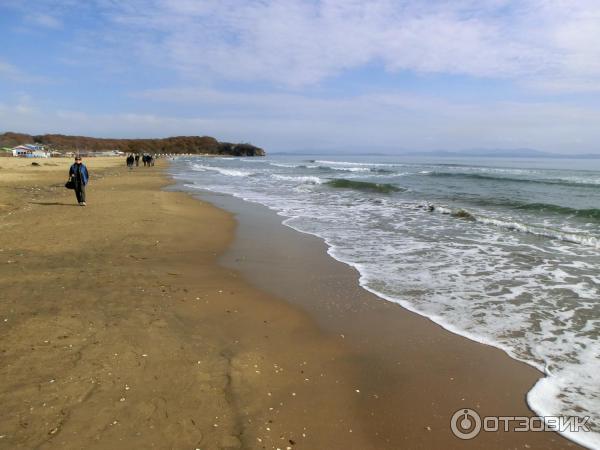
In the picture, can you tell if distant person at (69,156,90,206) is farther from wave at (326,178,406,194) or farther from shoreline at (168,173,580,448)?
wave at (326,178,406,194)

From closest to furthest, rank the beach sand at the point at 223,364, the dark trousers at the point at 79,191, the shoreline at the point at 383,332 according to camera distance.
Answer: the beach sand at the point at 223,364 < the shoreline at the point at 383,332 < the dark trousers at the point at 79,191

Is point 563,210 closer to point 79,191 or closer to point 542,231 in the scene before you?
point 542,231

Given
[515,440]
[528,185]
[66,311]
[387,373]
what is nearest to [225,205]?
[66,311]

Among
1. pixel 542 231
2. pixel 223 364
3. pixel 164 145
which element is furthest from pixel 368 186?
pixel 164 145

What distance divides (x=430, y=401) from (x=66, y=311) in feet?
13.3

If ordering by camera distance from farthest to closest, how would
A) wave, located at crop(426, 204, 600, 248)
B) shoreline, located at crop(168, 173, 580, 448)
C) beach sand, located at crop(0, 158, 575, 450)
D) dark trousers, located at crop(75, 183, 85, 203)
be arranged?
dark trousers, located at crop(75, 183, 85, 203), wave, located at crop(426, 204, 600, 248), shoreline, located at crop(168, 173, 580, 448), beach sand, located at crop(0, 158, 575, 450)

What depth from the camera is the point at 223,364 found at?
391 cm

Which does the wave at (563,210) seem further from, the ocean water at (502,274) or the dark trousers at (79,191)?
the dark trousers at (79,191)

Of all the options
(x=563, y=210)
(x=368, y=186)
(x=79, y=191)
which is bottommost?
(x=563, y=210)

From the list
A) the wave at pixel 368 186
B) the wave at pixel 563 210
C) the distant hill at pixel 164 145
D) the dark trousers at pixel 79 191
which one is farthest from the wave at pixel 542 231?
the distant hill at pixel 164 145

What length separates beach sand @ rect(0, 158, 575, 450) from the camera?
9.84 ft

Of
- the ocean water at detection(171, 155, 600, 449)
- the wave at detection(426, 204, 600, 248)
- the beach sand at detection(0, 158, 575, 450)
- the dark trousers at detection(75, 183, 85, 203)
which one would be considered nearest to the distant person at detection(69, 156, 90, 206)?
the dark trousers at detection(75, 183, 85, 203)

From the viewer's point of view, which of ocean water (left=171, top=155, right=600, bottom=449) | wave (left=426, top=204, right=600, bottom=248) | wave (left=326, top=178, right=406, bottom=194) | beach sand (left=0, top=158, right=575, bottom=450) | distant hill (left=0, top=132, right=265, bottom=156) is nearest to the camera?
beach sand (left=0, top=158, right=575, bottom=450)

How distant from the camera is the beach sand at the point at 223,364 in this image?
3.00m
